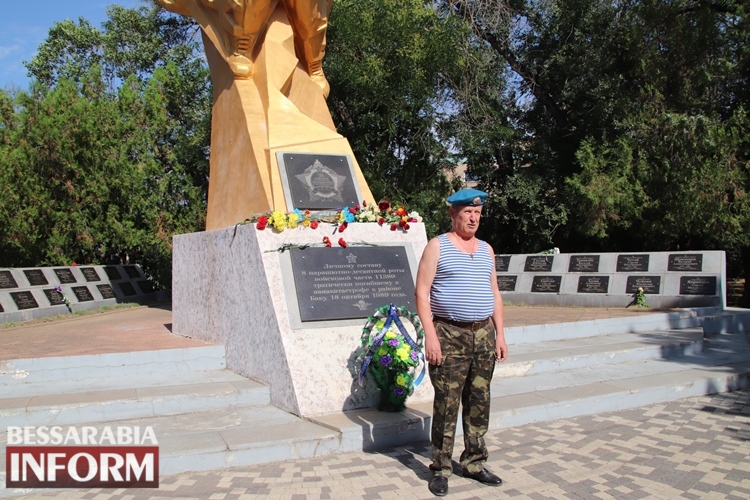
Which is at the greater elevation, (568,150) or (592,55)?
(592,55)

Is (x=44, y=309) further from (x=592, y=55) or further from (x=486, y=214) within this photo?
(x=592, y=55)

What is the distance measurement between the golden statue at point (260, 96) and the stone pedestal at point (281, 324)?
2.58 ft

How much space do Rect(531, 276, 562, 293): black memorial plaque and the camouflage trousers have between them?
26.4ft

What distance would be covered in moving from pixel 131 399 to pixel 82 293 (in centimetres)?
866

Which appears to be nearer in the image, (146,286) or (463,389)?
(463,389)

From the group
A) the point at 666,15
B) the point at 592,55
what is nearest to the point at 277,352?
the point at 666,15

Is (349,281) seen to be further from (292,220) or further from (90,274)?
(90,274)

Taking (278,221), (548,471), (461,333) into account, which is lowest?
(548,471)

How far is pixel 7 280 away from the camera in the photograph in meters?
10.7

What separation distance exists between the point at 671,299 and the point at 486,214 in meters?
8.42

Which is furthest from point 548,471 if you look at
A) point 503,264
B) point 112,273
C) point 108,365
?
point 112,273

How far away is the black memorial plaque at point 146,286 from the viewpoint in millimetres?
14667

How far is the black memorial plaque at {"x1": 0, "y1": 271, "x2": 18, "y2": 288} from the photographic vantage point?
10.6m

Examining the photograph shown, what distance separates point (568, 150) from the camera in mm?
16828
